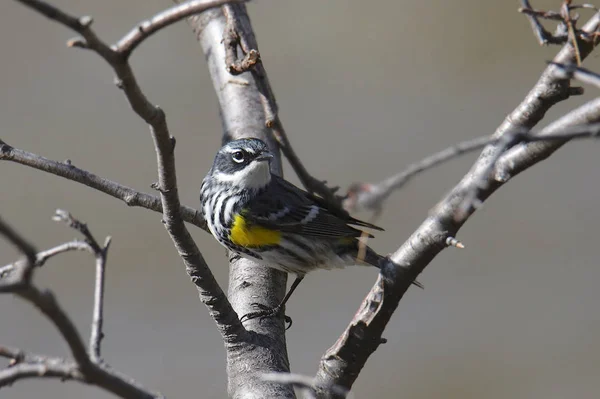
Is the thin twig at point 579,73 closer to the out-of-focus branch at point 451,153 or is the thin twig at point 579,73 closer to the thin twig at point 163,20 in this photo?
the out-of-focus branch at point 451,153

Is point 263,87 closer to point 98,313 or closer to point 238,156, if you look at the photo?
point 238,156

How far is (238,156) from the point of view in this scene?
3562mm

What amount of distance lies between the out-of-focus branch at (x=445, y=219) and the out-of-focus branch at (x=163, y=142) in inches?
17.2

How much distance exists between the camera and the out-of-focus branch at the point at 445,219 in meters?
1.55

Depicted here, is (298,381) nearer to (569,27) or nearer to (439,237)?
(439,237)

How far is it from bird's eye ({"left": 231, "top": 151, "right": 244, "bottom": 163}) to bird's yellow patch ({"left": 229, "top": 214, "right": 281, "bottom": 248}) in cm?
27

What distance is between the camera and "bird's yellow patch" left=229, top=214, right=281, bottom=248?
3.41m

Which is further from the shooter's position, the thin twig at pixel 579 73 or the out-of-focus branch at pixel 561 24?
the out-of-focus branch at pixel 561 24

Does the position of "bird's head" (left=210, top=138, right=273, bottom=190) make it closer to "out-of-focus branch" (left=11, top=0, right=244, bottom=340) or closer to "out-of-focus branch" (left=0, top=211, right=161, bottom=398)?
"out-of-focus branch" (left=11, top=0, right=244, bottom=340)

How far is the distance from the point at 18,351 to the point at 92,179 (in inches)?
56.4

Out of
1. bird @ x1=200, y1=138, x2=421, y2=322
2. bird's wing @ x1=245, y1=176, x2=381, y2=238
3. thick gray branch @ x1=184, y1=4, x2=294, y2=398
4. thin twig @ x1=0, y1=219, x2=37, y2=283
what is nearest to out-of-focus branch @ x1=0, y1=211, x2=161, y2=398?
thin twig @ x1=0, y1=219, x2=37, y2=283

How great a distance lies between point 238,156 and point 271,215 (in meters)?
0.36

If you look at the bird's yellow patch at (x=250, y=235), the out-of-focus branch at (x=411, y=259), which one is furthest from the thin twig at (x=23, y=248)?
the bird's yellow patch at (x=250, y=235)

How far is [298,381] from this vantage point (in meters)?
1.39
